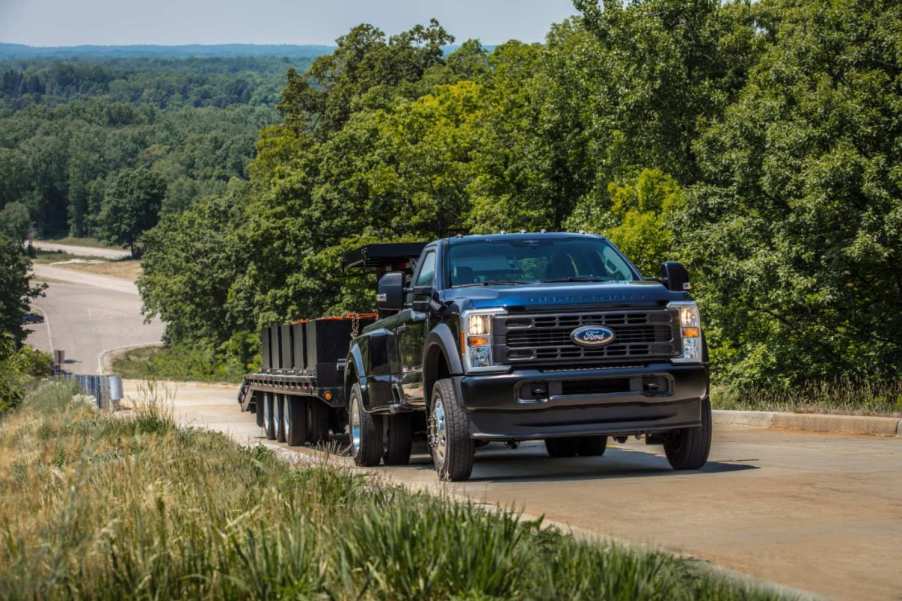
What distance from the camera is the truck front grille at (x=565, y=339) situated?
12.5 metres

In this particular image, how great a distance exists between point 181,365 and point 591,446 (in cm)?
8095

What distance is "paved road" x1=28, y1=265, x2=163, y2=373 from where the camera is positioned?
4779 inches

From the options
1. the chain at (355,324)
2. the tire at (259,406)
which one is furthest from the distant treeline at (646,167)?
the chain at (355,324)

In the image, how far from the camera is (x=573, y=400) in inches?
488

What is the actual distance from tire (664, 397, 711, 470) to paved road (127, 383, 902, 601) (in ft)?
0.45

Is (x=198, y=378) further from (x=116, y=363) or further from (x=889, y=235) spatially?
(x=889, y=235)

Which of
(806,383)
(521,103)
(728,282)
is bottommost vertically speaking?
(806,383)

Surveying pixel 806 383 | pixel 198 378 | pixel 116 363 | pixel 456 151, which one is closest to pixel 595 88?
pixel 456 151

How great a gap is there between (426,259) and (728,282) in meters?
17.7

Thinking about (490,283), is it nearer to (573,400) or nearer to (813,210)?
(573,400)

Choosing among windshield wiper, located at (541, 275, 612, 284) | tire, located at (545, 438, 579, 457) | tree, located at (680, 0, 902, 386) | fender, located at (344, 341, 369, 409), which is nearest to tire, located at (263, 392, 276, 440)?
fender, located at (344, 341, 369, 409)

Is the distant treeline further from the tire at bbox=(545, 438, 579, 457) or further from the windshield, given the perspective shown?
the windshield

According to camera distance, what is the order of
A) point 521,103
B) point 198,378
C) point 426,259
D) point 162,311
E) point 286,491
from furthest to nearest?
point 162,311, point 198,378, point 521,103, point 426,259, point 286,491

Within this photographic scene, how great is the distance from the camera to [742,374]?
105 feet
